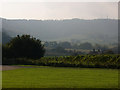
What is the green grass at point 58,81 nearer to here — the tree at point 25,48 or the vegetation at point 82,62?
the vegetation at point 82,62

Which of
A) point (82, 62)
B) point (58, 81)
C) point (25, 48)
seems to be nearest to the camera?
point (58, 81)

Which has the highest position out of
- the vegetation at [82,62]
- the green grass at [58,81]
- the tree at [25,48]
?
the tree at [25,48]

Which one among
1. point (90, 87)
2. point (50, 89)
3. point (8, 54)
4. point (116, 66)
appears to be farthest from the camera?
point (8, 54)

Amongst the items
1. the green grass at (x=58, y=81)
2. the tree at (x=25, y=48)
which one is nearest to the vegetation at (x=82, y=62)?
the tree at (x=25, y=48)

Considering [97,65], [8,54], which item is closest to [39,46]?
[8,54]

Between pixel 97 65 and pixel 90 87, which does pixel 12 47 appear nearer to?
pixel 97 65

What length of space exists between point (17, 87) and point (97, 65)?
2572 centimetres

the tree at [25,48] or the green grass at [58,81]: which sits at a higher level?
Answer: the tree at [25,48]

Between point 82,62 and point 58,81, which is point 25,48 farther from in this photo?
point 58,81

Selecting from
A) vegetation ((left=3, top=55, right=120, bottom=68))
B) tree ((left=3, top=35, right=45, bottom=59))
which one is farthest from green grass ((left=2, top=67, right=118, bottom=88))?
tree ((left=3, top=35, right=45, bottom=59))

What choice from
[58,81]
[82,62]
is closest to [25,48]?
[82,62]

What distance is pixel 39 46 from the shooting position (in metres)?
56.9

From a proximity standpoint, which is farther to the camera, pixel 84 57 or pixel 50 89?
A: pixel 84 57

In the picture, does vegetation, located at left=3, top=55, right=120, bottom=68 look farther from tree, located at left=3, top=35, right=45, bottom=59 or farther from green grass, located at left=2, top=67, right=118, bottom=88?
green grass, located at left=2, top=67, right=118, bottom=88
